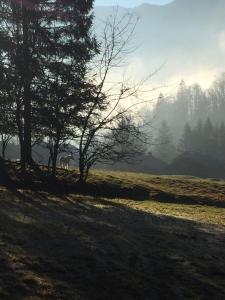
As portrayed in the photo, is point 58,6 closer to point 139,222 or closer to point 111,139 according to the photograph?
point 111,139

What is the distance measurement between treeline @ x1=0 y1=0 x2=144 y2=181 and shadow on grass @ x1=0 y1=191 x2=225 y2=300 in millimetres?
10687

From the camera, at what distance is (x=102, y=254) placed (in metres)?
10.6

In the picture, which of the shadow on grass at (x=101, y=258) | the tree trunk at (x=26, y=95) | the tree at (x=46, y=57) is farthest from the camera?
the tree at (x=46, y=57)

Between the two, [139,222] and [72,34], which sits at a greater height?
[72,34]

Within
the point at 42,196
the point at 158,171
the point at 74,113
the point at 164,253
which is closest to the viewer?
the point at 164,253

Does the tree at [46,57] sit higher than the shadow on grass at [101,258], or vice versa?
the tree at [46,57]

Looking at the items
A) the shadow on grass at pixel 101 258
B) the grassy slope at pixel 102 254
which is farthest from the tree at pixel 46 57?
the shadow on grass at pixel 101 258

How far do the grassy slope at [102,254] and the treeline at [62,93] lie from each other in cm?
884

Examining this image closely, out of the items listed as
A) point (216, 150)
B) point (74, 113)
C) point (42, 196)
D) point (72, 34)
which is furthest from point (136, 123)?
point (216, 150)

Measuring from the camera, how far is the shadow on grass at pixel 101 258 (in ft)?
27.9

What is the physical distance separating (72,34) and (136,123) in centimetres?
608

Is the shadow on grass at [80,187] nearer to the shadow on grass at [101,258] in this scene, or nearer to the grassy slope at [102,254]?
the grassy slope at [102,254]

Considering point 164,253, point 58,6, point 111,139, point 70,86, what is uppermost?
point 58,6

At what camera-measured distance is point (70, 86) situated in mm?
26047
